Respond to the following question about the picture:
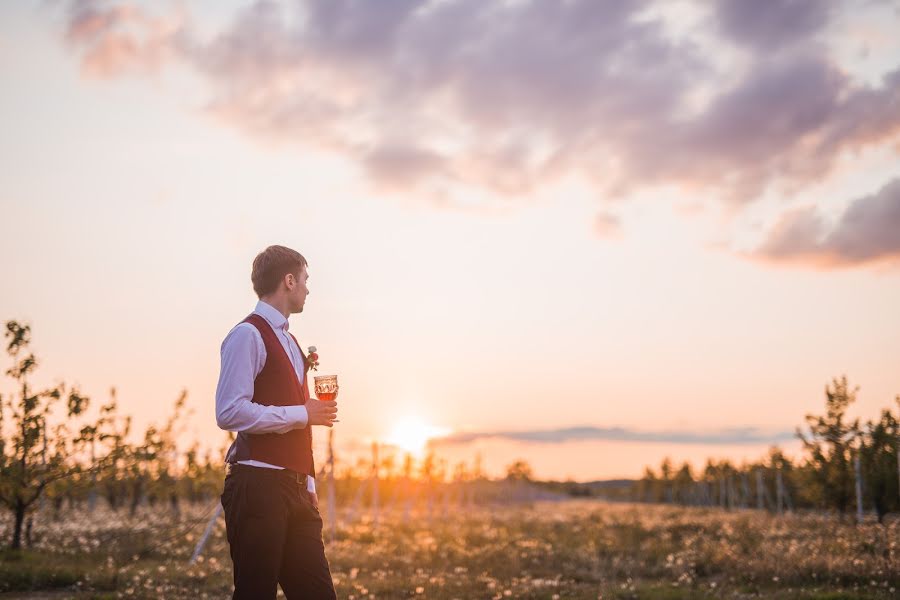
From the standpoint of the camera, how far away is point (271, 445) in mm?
4836

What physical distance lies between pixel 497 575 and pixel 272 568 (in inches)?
511

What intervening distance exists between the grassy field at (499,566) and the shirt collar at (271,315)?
8.89 meters

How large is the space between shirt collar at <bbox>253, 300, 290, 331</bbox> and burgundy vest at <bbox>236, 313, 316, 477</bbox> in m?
0.04

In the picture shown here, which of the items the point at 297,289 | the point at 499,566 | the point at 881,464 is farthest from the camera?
the point at 881,464

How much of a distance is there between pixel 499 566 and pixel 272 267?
47.8 feet

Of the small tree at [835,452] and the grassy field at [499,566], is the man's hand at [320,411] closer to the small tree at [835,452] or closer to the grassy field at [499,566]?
the grassy field at [499,566]

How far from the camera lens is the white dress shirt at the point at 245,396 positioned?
468cm

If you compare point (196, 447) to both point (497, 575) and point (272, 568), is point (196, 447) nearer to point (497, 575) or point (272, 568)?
point (497, 575)

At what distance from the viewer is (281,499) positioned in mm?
4805

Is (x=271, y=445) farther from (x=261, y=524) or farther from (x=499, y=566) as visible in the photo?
(x=499, y=566)

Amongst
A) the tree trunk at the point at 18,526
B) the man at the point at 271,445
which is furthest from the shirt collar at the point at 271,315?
the tree trunk at the point at 18,526

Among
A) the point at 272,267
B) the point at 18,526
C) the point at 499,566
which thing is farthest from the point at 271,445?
the point at 18,526

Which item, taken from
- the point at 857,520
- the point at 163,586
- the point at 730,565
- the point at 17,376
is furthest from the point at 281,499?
the point at 857,520

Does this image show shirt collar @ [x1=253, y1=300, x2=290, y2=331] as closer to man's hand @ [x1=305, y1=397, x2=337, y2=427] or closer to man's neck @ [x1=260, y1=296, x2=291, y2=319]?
man's neck @ [x1=260, y1=296, x2=291, y2=319]
